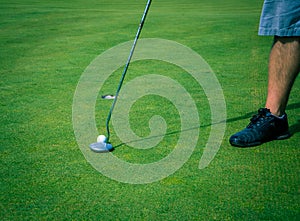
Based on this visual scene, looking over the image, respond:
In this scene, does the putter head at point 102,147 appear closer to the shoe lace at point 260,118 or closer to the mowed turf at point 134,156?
the mowed turf at point 134,156

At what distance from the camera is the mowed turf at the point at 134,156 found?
1.77 meters

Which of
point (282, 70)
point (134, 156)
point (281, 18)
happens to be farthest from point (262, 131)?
point (134, 156)

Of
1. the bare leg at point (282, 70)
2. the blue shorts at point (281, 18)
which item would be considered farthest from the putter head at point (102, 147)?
the blue shorts at point (281, 18)

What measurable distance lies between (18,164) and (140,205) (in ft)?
2.54

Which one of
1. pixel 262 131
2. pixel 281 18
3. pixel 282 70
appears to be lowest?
pixel 262 131

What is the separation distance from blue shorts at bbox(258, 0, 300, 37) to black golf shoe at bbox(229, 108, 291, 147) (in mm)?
495

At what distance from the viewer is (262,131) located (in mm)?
2562

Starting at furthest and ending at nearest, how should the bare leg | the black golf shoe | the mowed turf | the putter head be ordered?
the bare leg
the black golf shoe
the putter head
the mowed turf

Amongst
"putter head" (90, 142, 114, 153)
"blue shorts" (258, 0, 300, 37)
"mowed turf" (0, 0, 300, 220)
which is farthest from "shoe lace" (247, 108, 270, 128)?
"putter head" (90, 142, 114, 153)

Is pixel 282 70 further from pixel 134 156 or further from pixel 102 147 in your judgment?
pixel 102 147

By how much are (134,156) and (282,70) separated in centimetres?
108

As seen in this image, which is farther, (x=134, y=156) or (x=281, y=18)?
(x=281, y=18)

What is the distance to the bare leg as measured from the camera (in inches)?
103

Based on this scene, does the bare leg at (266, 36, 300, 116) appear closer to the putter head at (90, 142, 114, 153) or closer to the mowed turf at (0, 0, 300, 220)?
the mowed turf at (0, 0, 300, 220)
